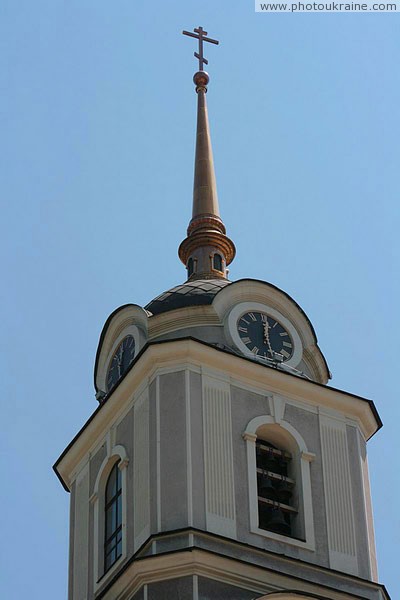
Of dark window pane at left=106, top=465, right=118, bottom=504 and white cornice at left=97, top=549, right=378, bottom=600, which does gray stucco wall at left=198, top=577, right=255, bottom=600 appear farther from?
dark window pane at left=106, top=465, right=118, bottom=504

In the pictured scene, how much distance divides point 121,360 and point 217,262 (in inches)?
145

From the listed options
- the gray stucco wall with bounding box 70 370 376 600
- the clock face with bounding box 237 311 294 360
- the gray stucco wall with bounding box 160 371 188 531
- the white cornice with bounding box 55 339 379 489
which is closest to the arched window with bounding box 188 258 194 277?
the clock face with bounding box 237 311 294 360

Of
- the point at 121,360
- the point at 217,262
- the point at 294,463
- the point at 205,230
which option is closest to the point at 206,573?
the point at 294,463

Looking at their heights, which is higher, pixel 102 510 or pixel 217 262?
pixel 217 262

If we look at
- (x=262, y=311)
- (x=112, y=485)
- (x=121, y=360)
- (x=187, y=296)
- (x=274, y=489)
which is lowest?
(x=274, y=489)

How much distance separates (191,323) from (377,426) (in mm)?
3927

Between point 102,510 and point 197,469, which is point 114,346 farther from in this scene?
point 197,469

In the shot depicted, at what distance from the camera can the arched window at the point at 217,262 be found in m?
42.7

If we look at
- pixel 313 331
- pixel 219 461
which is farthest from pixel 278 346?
Answer: pixel 219 461

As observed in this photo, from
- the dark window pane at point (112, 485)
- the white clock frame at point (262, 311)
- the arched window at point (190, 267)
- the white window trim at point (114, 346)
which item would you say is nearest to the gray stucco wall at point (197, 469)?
the dark window pane at point (112, 485)

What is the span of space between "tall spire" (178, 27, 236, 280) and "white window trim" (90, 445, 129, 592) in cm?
496

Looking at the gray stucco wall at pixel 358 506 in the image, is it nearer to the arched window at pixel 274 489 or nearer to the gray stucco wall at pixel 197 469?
the gray stucco wall at pixel 197 469

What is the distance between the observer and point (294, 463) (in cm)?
3822

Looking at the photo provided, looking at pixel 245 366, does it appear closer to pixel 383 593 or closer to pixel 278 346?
pixel 278 346
